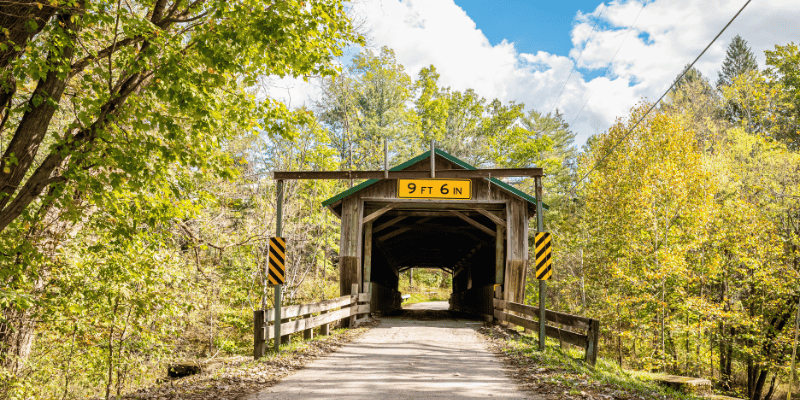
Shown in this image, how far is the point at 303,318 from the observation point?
942cm

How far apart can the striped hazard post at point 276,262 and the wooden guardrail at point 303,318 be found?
19.3 inches

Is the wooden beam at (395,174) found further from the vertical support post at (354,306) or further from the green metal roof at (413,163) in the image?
the vertical support post at (354,306)

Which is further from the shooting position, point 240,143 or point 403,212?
point 403,212

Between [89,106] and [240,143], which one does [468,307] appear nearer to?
[240,143]

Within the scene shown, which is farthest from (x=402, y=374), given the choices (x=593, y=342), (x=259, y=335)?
(x=593, y=342)

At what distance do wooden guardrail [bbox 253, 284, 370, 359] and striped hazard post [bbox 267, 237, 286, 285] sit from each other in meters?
0.49

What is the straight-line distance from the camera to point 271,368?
652 cm

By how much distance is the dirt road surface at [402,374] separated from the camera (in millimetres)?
5066

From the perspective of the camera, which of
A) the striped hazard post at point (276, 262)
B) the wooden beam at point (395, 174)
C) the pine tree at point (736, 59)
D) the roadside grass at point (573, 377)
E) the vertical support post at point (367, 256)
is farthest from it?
the pine tree at point (736, 59)

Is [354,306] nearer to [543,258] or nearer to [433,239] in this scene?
[543,258]

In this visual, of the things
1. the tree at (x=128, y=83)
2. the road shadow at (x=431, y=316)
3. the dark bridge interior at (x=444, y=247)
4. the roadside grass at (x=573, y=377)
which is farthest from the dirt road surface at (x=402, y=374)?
the road shadow at (x=431, y=316)

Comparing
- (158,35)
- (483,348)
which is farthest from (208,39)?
(483,348)

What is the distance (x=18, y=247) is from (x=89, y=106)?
1704mm

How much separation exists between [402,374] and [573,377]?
214 cm
